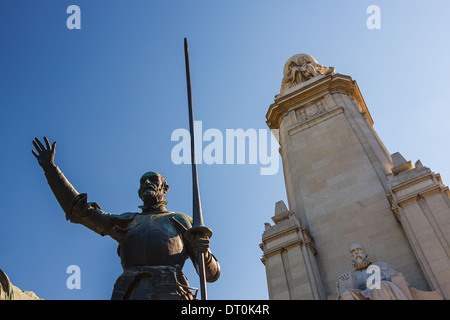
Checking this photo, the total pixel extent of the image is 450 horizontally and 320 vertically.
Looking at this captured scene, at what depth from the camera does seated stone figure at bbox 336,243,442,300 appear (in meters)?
11.6

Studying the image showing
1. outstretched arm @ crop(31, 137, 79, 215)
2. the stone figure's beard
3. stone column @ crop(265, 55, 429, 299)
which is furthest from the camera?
stone column @ crop(265, 55, 429, 299)

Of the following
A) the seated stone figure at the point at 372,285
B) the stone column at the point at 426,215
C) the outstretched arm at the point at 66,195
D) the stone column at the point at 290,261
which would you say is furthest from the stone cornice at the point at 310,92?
the outstretched arm at the point at 66,195

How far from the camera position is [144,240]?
20.9 feet

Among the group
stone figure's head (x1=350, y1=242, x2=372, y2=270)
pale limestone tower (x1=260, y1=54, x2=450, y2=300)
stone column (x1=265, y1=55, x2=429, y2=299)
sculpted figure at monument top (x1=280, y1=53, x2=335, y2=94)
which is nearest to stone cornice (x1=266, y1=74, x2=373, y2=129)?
stone column (x1=265, y1=55, x2=429, y2=299)

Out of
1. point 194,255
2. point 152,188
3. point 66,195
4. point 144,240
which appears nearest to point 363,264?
point 194,255

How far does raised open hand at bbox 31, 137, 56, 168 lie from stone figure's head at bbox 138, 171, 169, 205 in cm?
143

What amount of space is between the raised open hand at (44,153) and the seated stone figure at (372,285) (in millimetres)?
8165

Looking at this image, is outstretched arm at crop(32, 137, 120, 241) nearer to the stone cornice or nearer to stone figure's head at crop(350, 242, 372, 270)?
stone figure's head at crop(350, 242, 372, 270)

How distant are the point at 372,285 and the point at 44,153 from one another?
8.90m

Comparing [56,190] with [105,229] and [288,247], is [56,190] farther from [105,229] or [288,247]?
[288,247]

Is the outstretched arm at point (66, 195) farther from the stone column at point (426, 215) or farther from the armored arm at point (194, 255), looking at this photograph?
the stone column at point (426, 215)

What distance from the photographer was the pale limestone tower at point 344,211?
1427 cm

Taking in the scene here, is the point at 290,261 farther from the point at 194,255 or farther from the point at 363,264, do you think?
the point at 194,255
